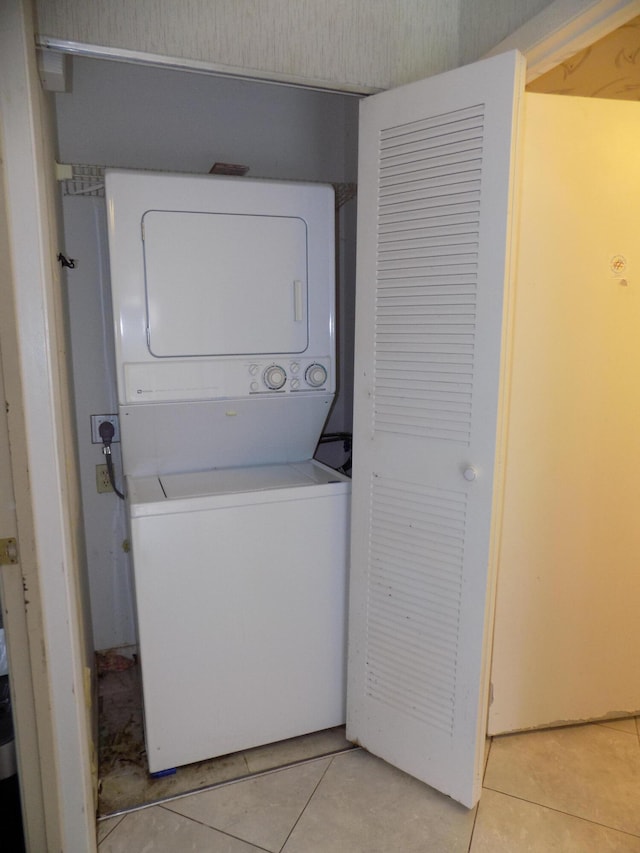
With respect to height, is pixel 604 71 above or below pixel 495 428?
above

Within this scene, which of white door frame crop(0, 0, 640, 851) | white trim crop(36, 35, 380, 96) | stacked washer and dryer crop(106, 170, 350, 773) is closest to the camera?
white door frame crop(0, 0, 640, 851)

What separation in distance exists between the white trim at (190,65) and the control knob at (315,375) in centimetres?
83

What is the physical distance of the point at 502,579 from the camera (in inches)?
76.4

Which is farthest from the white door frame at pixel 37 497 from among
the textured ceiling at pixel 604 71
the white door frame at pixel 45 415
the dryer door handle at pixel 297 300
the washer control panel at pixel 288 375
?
the textured ceiling at pixel 604 71

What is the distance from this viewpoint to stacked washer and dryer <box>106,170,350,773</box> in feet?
5.77

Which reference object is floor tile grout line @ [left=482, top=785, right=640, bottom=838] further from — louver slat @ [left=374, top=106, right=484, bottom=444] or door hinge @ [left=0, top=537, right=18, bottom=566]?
door hinge @ [left=0, top=537, right=18, bottom=566]

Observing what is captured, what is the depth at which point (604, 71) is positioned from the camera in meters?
1.85

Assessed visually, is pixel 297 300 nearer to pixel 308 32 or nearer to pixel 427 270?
pixel 427 270

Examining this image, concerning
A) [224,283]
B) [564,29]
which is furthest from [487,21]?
[224,283]

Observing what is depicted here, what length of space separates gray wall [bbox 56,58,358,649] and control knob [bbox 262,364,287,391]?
0.72 meters

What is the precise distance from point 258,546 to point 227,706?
1.75 ft

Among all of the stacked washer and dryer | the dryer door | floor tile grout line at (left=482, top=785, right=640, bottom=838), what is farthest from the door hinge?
floor tile grout line at (left=482, top=785, right=640, bottom=838)

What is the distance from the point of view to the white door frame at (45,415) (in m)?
1.23

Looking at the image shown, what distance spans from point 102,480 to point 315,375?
98 centimetres
